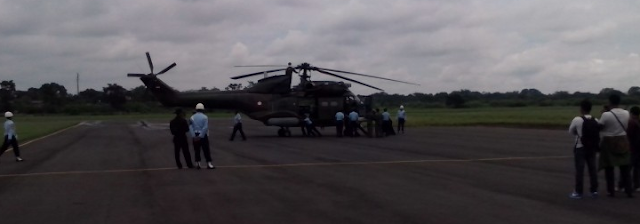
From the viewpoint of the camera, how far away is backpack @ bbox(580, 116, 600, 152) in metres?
11.4

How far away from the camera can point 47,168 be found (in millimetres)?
18547

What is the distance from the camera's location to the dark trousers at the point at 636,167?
11977mm

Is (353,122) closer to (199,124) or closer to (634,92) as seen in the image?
(199,124)

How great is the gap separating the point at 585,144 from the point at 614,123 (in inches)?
22.0

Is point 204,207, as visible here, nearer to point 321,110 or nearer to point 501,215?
point 501,215

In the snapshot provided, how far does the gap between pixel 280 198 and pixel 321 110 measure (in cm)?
2258

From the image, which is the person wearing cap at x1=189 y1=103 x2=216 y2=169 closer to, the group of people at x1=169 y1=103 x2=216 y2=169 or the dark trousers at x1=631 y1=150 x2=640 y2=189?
the group of people at x1=169 y1=103 x2=216 y2=169

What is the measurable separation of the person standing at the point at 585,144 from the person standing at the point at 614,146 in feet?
0.58

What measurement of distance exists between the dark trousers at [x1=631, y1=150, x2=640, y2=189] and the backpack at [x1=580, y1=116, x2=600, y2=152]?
33.1 inches

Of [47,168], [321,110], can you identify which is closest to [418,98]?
[321,110]

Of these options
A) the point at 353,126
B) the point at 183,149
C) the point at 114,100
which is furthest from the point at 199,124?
the point at 114,100

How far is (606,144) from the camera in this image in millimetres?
11578

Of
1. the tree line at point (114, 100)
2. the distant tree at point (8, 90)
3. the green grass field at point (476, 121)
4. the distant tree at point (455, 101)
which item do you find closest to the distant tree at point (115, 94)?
the tree line at point (114, 100)

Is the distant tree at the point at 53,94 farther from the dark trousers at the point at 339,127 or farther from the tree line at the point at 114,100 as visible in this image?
the dark trousers at the point at 339,127
